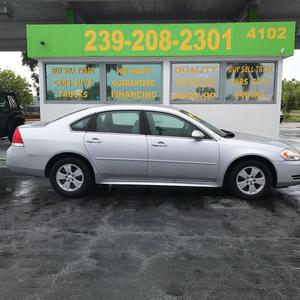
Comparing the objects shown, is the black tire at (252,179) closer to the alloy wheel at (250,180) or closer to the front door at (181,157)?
the alloy wheel at (250,180)

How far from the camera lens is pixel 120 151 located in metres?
6.07

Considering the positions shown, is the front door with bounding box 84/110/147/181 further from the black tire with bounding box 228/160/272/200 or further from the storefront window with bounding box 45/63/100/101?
the storefront window with bounding box 45/63/100/101

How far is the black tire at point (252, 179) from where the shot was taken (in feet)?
19.7

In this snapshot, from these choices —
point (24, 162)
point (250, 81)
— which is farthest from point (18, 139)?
point (250, 81)

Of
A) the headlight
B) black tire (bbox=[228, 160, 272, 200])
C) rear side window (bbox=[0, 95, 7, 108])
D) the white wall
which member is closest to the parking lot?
black tire (bbox=[228, 160, 272, 200])

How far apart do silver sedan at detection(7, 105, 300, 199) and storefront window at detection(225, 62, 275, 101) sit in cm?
482

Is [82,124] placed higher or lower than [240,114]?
lower

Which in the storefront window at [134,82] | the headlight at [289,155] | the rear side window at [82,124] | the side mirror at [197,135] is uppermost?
the storefront window at [134,82]

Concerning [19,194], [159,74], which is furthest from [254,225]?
[159,74]

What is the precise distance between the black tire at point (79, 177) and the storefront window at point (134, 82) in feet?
16.9

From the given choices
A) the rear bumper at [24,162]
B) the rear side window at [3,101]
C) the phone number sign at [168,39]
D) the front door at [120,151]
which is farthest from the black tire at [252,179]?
the rear side window at [3,101]

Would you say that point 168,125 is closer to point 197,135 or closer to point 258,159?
point 197,135

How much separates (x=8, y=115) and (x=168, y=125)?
8302 millimetres

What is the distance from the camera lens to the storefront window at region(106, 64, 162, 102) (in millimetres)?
10914
